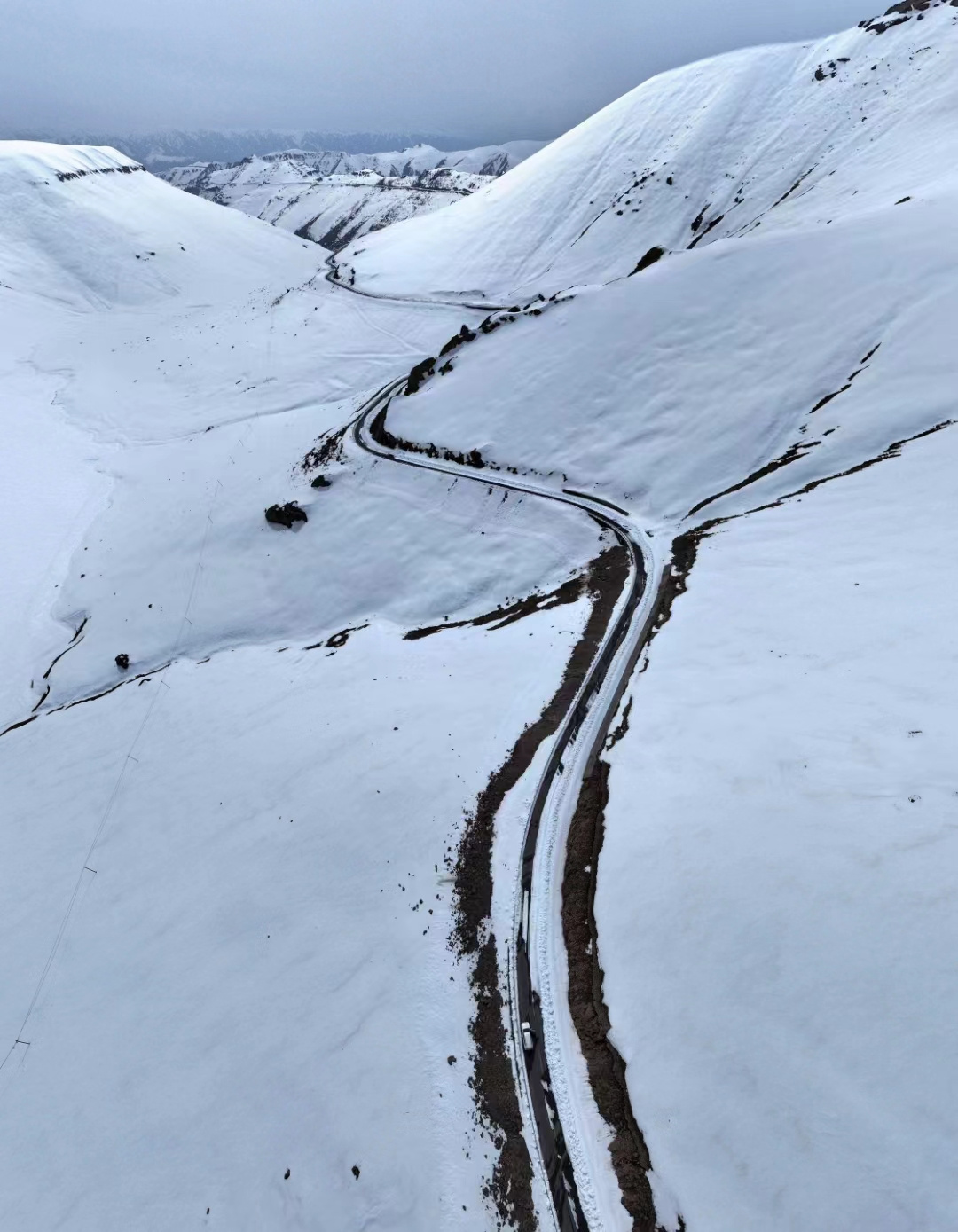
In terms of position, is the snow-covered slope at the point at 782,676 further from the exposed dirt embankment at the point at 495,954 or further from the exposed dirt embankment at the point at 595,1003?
the exposed dirt embankment at the point at 495,954

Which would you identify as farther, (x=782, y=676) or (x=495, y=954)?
(x=782, y=676)

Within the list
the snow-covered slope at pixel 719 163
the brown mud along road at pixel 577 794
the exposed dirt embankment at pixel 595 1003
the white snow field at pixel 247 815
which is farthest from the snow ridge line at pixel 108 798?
the snow-covered slope at pixel 719 163

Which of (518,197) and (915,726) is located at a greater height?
(518,197)

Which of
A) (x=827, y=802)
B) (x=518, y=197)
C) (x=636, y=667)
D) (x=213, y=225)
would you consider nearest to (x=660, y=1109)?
(x=827, y=802)

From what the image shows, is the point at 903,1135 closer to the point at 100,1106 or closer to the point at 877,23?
the point at 100,1106

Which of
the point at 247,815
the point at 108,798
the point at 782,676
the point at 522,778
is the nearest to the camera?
the point at 782,676

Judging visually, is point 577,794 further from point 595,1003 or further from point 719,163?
point 719,163

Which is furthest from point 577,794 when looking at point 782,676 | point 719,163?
point 719,163

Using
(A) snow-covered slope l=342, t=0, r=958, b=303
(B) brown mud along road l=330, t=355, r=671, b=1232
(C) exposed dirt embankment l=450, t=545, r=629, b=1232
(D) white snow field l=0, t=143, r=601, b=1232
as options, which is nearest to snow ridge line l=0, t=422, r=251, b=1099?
(D) white snow field l=0, t=143, r=601, b=1232

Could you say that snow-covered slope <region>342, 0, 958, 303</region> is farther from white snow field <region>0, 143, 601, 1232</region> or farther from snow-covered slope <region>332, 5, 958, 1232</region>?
white snow field <region>0, 143, 601, 1232</region>
